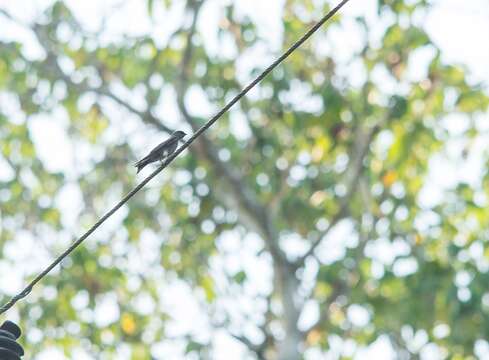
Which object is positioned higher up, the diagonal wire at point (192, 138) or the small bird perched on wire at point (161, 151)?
the small bird perched on wire at point (161, 151)

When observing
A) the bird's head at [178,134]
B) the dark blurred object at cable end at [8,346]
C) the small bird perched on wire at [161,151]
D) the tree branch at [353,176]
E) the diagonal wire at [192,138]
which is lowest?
the dark blurred object at cable end at [8,346]

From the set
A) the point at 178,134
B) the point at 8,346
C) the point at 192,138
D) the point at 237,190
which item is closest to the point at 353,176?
the point at 237,190

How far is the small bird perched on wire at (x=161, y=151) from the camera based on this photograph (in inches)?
245

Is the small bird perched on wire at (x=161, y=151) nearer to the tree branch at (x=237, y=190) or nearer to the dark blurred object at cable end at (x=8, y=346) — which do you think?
the dark blurred object at cable end at (x=8, y=346)

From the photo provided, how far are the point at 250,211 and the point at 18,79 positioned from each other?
313cm

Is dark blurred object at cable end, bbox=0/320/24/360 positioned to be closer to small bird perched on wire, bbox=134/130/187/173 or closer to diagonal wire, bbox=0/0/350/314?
diagonal wire, bbox=0/0/350/314

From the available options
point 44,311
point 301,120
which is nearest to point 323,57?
point 301,120

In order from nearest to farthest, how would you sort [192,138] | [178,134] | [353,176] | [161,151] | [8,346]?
1. [8,346]
2. [192,138]
3. [161,151]
4. [178,134]
5. [353,176]

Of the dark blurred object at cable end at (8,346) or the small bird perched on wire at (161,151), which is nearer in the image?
the dark blurred object at cable end at (8,346)

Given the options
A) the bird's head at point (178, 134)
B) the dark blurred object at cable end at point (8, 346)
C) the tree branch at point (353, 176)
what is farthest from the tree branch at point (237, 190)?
the dark blurred object at cable end at point (8, 346)

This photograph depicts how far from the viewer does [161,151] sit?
6.54m

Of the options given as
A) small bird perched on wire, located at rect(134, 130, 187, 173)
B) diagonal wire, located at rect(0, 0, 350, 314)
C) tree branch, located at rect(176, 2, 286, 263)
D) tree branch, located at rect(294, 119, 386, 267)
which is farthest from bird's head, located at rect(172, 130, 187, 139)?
tree branch, located at rect(294, 119, 386, 267)

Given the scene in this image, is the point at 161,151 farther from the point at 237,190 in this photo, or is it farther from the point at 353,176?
the point at 353,176

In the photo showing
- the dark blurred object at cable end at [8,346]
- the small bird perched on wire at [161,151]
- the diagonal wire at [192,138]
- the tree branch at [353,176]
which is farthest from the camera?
the tree branch at [353,176]
